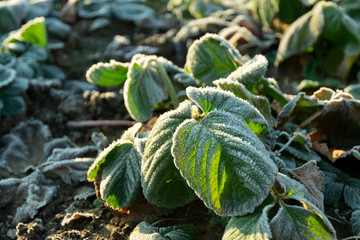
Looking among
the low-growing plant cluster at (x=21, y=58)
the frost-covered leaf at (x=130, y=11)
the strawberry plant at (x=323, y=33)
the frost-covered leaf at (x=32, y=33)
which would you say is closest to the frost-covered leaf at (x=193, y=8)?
the frost-covered leaf at (x=130, y=11)

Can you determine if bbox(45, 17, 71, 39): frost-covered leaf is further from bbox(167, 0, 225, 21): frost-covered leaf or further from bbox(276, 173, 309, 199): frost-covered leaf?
bbox(276, 173, 309, 199): frost-covered leaf

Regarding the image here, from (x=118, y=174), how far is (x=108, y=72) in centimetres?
73

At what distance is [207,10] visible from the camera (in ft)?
14.6

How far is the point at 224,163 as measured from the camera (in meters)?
1.76

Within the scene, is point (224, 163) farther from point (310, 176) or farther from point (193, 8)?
point (193, 8)

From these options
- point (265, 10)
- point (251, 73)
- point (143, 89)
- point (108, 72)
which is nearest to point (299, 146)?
point (251, 73)

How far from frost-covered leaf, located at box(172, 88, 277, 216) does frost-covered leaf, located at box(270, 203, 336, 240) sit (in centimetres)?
10

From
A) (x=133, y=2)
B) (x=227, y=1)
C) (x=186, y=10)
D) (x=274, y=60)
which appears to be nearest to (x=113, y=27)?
(x=133, y=2)

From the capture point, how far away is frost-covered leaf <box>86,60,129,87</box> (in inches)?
105

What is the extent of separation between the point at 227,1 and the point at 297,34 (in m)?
1.57

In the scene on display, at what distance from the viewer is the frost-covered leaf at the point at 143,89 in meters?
2.46

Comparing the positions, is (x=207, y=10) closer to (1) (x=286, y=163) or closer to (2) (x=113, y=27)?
(2) (x=113, y=27)

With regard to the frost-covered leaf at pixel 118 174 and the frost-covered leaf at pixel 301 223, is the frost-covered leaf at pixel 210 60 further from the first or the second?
the frost-covered leaf at pixel 301 223

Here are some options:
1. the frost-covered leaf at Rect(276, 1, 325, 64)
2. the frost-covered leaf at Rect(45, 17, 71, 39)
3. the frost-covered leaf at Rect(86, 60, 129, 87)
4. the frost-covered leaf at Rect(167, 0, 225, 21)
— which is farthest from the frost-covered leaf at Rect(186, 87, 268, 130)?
the frost-covered leaf at Rect(45, 17, 71, 39)
